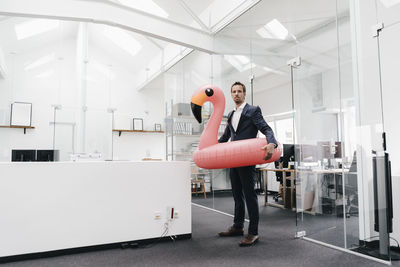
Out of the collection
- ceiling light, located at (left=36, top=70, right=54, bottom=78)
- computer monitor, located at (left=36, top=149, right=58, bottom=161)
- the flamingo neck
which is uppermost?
ceiling light, located at (left=36, top=70, right=54, bottom=78)

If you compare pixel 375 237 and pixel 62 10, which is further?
pixel 62 10

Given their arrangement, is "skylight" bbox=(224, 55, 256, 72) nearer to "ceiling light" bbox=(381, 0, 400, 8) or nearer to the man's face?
the man's face

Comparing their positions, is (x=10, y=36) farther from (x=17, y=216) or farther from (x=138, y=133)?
(x=17, y=216)

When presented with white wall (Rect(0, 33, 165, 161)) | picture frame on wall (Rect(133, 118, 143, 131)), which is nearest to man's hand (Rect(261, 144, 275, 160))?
white wall (Rect(0, 33, 165, 161))

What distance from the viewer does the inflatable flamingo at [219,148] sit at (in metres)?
2.32

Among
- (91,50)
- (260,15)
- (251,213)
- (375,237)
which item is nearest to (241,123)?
(251,213)

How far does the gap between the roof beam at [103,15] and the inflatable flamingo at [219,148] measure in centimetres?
192

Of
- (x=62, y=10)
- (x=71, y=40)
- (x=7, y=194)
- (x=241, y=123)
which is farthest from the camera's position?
(x=71, y=40)

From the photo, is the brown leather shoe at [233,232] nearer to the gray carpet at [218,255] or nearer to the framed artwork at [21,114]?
the gray carpet at [218,255]

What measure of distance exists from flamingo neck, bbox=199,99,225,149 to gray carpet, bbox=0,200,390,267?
940 millimetres

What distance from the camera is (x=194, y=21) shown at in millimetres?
4953

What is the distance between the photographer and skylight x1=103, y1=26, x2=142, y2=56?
629 centimetres

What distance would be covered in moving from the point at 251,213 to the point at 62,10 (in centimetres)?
334

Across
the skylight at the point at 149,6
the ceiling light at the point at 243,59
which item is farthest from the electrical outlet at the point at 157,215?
the skylight at the point at 149,6
